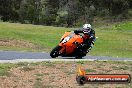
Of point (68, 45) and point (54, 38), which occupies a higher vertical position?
point (68, 45)

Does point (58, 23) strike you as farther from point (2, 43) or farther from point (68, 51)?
point (68, 51)

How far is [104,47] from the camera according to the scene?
108 feet

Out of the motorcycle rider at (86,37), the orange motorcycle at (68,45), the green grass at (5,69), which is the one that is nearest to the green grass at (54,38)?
the motorcycle rider at (86,37)

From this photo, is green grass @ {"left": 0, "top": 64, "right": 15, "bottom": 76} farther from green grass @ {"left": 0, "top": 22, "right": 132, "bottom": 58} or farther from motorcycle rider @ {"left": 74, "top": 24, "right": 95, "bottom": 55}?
green grass @ {"left": 0, "top": 22, "right": 132, "bottom": 58}

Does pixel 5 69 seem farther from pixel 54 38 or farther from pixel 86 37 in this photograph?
pixel 54 38

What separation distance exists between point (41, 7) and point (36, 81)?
50307 millimetres

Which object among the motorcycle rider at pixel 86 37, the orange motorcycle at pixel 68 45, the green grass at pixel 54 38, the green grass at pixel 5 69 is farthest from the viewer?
the green grass at pixel 54 38

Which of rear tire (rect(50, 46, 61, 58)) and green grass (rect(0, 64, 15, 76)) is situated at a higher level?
green grass (rect(0, 64, 15, 76))

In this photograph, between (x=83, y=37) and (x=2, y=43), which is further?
(x=2, y=43)

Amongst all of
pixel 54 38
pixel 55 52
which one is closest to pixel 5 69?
pixel 55 52

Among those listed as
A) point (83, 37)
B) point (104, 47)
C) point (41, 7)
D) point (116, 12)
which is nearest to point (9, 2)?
point (41, 7)

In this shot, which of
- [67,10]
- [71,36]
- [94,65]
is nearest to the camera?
[94,65]

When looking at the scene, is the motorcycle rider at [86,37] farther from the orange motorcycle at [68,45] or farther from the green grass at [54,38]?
the green grass at [54,38]

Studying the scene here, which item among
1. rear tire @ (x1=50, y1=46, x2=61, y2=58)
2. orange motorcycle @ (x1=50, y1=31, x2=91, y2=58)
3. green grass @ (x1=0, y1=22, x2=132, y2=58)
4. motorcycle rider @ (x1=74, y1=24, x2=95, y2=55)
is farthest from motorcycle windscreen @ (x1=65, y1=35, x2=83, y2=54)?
green grass @ (x1=0, y1=22, x2=132, y2=58)
